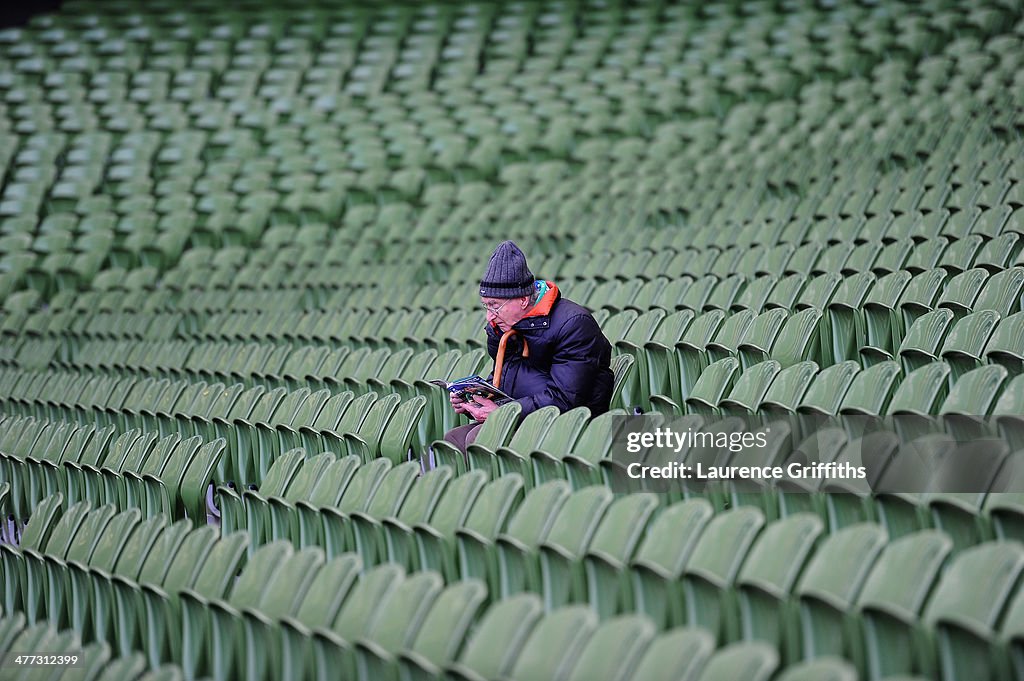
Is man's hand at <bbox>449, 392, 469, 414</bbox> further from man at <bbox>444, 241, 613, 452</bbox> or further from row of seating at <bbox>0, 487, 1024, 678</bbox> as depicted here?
row of seating at <bbox>0, 487, 1024, 678</bbox>

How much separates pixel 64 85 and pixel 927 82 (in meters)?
6.00

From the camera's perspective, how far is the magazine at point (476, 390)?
2.51 m

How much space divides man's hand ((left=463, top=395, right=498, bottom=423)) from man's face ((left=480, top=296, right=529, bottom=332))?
8.5 inches

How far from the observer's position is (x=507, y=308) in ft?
7.89

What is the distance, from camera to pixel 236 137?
6812mm

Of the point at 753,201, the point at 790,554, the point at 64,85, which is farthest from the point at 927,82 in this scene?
the point at 64,85

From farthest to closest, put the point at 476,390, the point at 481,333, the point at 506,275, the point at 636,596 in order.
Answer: the point at 481,333 < the point at 476,390 < the point at 506,275 < the point at 636,596

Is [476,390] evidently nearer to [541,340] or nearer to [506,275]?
[541,340]

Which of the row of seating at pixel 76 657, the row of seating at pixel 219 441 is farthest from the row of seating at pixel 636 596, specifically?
the row of seating at pixel 219 441

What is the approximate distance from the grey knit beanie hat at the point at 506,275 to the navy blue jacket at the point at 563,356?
0.08 meters

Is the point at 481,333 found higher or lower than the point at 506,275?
higher

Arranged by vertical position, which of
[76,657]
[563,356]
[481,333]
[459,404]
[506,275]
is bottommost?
[76,657]

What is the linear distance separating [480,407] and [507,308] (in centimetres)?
29

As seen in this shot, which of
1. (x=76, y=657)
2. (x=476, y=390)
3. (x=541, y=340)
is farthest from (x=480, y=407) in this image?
(x=76, y=657)
